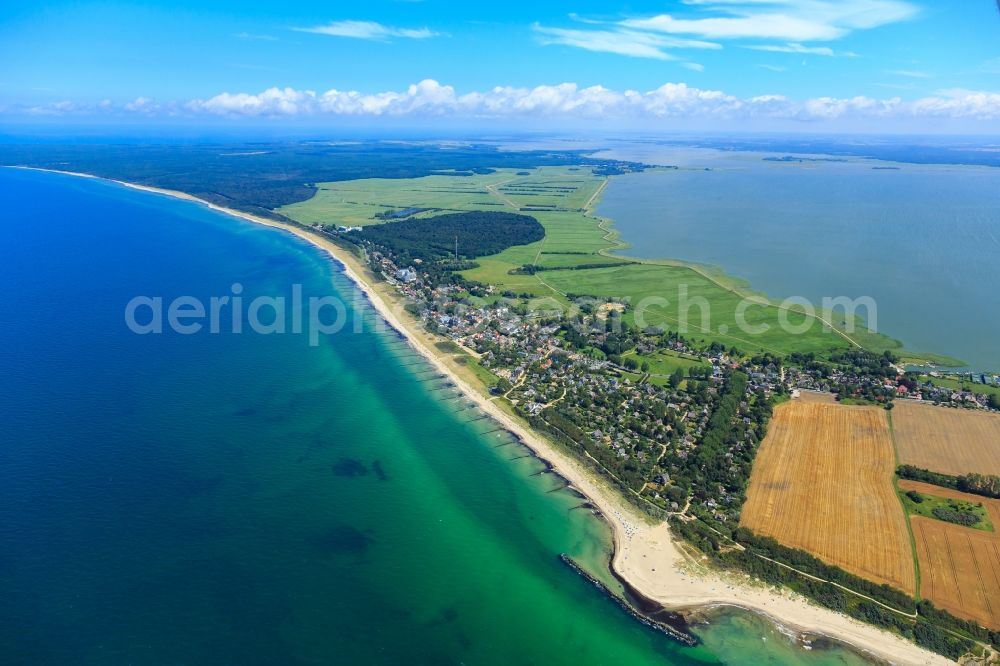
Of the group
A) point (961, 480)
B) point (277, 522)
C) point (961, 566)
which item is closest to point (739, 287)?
point (961, 480)

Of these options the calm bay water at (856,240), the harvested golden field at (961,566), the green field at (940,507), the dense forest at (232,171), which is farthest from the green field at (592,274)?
the harvested golden field at (961,566)

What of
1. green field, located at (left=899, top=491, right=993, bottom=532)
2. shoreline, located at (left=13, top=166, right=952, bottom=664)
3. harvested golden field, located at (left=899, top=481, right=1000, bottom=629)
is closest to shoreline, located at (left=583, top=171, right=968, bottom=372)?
green field, located at (left=899, top=491, right=993, bottom=532)

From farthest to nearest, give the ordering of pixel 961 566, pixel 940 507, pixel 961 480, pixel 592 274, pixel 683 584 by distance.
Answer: pixel 592 274
pixel 961 480
pixel 940 507
pixel 961 566
pixel 683 584

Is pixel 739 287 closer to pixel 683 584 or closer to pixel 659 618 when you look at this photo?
pixel 683 584

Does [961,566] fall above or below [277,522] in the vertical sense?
above

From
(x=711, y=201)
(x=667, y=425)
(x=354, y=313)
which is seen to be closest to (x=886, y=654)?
(x=667, y=425)
